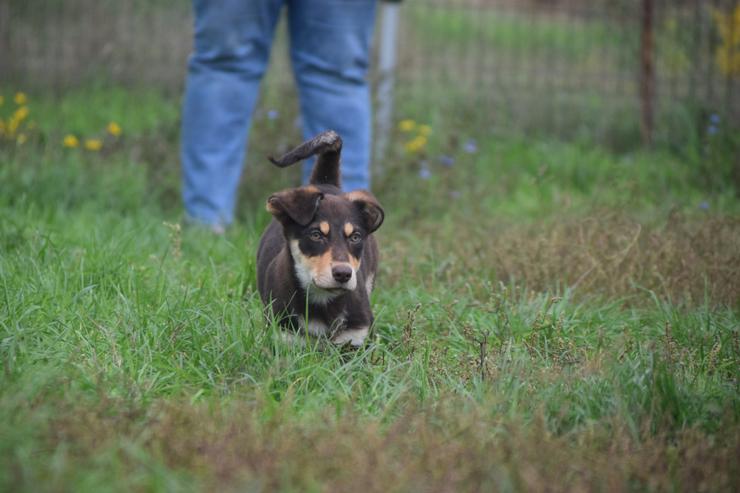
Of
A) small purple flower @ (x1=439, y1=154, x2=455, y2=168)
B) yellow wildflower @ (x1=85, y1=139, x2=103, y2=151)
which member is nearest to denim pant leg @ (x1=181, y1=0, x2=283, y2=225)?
yellow wildflower @ (x1=85, y1=139, x2=103, y2=151)

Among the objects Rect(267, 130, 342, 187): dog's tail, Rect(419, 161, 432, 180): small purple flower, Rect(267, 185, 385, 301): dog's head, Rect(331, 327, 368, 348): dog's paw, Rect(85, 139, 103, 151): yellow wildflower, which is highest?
Rect(267, 130, 342, 187): dog's tail

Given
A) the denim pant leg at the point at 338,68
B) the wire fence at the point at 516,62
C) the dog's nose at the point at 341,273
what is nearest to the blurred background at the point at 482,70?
the wire fence at the point at 516,62

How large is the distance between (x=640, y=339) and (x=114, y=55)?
561 centimetres

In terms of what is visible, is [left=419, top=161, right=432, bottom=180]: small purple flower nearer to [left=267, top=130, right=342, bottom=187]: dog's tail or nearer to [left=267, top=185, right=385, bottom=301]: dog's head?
[left=267, top=130, right=342, bottom=187]: dog's tail

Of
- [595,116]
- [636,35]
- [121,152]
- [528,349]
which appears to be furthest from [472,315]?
[636,35]

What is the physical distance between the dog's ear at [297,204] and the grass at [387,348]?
372 mm

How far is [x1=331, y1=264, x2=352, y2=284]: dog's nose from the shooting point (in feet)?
10.3

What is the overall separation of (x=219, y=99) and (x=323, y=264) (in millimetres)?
1911

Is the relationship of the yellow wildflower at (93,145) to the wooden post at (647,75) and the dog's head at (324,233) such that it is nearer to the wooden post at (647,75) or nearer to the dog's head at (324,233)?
→ the dog's head at (324,233)

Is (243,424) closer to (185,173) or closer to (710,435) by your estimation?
(710,435)

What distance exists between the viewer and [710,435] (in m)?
2.52

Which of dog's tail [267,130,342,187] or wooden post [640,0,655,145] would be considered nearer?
dog's tail [267,130,342,187]

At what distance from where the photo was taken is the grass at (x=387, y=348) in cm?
228

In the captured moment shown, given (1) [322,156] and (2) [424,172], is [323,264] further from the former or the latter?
(2) [424,172]
